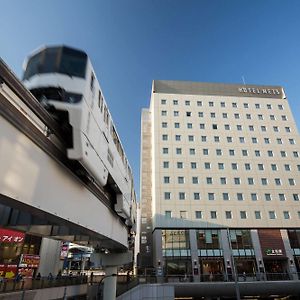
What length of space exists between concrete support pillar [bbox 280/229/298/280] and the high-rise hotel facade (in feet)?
0.52

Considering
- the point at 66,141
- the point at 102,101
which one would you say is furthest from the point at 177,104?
the point at 66,141

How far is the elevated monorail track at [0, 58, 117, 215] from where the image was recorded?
17.0ft

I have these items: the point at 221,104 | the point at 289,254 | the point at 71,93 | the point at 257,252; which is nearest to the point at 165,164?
the point at 221,104

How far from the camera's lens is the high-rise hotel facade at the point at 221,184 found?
134 ft

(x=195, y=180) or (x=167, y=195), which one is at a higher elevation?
(x=195, y=180)

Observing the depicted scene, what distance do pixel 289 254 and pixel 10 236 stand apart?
42.5 m

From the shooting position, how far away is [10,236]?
998 inches

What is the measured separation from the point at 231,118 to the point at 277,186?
16.7 meters

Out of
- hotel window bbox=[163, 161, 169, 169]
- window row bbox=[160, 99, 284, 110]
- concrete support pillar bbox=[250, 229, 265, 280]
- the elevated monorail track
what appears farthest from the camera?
window row bbox=[160, 99, 284, 110]

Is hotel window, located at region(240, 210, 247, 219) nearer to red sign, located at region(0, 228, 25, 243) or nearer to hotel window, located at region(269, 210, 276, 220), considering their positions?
hotel window, located at region(269, 210, 276, 220)

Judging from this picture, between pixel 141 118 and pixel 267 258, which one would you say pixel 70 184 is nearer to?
pixel 267 258

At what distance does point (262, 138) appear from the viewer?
51.8 meters

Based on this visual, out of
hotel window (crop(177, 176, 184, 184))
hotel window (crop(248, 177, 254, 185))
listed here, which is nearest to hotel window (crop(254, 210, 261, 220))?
hotel window (crop(248, 177, 254, 185))

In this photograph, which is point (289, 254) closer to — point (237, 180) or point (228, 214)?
point (228, 214)
